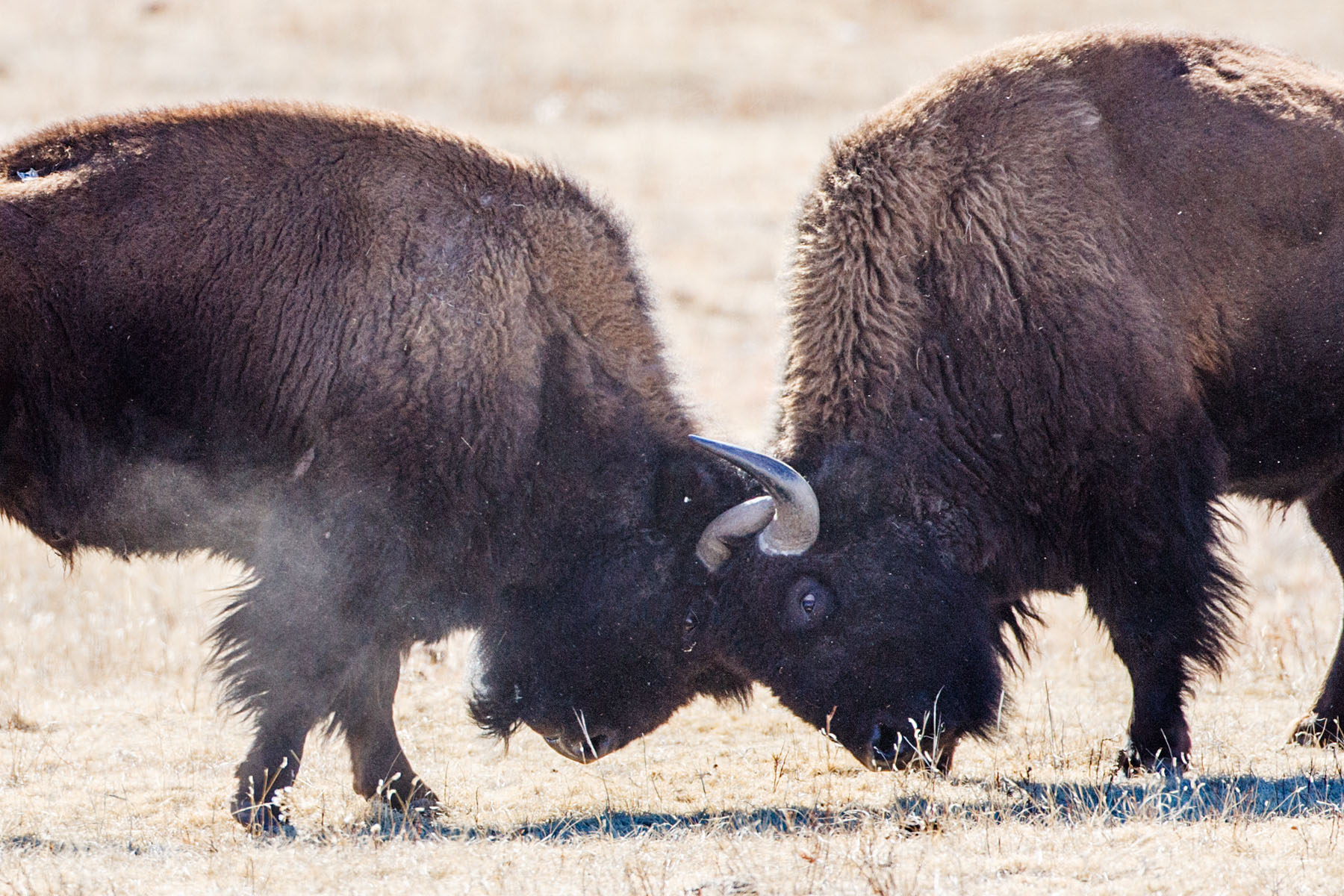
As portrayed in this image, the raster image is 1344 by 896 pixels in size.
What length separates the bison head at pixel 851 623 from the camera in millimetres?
5398

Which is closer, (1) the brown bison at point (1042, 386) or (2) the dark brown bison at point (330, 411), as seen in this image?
(2) the dark brown bison at point (330, 411)

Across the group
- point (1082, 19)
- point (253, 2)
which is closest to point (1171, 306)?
point (1082, 19)

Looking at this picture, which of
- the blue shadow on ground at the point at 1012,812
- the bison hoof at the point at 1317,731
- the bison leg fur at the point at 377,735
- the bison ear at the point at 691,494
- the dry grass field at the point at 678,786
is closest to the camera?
the dry grass field at the point at 678,786

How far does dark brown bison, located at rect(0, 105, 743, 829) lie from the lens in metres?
5.15

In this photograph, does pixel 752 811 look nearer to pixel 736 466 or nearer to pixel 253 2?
pixel 736 466

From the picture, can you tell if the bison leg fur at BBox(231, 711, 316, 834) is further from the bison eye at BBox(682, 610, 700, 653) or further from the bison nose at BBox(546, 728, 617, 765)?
the bison eye at BBox(682, 610, 700, 653)

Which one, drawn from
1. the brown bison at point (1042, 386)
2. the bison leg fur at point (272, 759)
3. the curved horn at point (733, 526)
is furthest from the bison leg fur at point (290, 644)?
the curved horn at point (733, 526)

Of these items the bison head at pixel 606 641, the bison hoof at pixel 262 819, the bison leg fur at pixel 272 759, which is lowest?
the bison hoof at pixel 262 819

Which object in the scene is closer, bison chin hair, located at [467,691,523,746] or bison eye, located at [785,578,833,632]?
bison eye, located at [785,578,833,632]

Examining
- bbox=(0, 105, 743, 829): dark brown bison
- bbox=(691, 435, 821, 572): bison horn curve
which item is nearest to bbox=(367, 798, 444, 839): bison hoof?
bbox=(0, 105, 743, 829): dark brown bison

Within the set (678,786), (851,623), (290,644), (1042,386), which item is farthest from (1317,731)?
(290,644)

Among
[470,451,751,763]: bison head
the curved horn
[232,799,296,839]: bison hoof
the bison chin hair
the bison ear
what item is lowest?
[232,799,296,839]: bison hoof

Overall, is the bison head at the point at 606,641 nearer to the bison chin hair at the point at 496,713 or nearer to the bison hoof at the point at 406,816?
the bison chin hair at the point at 496,713

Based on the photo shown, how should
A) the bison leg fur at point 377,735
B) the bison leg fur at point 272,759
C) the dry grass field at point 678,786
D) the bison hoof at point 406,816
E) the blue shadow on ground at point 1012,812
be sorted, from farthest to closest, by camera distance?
the bison leg fur at point 377,735 → the bison leg fur at point 272,759 → the bison hoof at point 406,816 → the blue shadow on ground at point 1012,812 → the dry grass field at point 678,786
